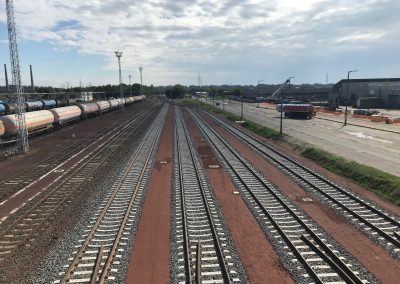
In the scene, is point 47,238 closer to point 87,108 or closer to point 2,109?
point 2,109

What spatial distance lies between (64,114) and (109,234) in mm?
47642

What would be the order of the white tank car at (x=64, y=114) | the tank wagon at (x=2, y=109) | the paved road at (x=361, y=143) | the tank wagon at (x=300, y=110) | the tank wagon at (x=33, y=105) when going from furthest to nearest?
the tank wagon at (x=300, y=110) < the tank wagon at (x=33, y=105) < the tank wagon at (x=2, y=109) < the white tank car at (x=64, y=114) < the paved road at (x=361, y=143)

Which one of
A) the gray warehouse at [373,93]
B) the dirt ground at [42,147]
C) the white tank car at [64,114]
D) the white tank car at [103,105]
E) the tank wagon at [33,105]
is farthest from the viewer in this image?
the gray warehouse at [373,93]

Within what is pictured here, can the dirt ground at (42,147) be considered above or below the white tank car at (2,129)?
below

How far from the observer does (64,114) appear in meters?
59.9

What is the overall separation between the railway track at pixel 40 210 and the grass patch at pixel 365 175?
62.3 ft

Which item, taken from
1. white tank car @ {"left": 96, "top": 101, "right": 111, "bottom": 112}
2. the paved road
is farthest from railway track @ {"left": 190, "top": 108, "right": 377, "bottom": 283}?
white tank car @ {"left": 96, "top": 101, "right": 111, "bottom": 112}

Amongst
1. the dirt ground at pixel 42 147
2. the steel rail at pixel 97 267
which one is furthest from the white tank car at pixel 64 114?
the steel rail at pixel 97 267

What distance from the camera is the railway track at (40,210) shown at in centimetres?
1605

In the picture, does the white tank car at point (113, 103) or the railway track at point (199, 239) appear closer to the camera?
the railway track at point (199, 239)

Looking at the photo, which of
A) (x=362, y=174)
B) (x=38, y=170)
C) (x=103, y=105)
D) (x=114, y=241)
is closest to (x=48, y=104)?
(x=103, y=105)

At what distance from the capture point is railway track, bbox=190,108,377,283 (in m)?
13.0

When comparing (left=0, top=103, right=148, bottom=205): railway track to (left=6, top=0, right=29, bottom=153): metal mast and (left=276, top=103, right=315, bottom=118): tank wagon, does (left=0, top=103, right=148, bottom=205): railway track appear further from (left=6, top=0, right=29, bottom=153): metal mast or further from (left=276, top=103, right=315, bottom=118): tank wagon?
(left=276, top=103, right=315, bottom=118): tank wagon

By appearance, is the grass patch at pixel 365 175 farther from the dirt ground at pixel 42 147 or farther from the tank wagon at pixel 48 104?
the tank wagon at pixel 48 104
